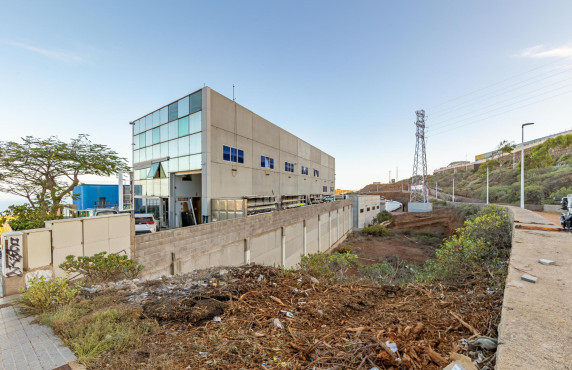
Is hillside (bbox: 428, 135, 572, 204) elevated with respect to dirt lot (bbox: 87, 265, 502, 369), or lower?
elevated

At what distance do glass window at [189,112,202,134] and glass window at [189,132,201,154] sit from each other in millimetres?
399

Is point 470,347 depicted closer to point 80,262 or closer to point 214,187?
point 80,262

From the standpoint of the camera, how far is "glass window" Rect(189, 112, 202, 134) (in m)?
15.0

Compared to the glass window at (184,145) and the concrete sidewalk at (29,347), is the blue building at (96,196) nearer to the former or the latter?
the glass window at (184,145)

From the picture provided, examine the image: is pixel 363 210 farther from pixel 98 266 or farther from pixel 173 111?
pixel 98 266

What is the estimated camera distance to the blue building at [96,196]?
Result: 23.8m

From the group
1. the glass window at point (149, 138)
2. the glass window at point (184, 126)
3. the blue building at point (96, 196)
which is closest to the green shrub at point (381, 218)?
the glass window at point (184, 126)

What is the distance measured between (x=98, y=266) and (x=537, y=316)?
8221mm

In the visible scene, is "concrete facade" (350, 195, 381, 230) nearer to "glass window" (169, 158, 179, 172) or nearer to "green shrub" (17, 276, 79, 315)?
"glass window" (169, 158, 179, 172)

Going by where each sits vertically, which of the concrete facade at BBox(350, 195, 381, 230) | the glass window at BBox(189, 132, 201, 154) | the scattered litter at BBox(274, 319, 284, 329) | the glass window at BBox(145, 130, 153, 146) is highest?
the glass window at BBox(145, 130, 153, 146)

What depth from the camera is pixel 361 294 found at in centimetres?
425

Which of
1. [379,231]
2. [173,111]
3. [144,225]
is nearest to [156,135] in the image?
[173,111]

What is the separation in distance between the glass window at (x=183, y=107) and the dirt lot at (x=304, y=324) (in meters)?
13.4

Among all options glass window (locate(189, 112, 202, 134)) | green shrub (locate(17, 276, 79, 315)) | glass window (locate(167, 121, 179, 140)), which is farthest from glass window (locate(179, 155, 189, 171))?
green shrub (locate(17, 276, 79, 315))
